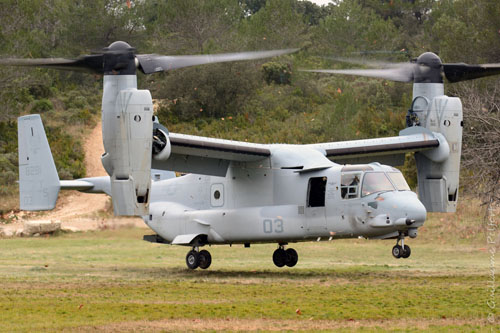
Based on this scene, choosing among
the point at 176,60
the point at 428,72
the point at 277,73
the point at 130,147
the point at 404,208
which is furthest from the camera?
the point at 277,73

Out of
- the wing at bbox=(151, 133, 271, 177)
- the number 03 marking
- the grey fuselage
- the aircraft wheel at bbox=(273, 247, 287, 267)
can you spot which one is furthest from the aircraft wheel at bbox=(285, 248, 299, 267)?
the wing at bbox=(151, 133, 271, 177)

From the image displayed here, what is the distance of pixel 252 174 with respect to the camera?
2189 centimetres

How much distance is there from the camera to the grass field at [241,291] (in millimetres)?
13227

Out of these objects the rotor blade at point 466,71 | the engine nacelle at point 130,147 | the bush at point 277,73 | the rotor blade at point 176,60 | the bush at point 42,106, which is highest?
the bush at point 277,73

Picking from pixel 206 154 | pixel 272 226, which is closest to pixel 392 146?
pixel 272 226

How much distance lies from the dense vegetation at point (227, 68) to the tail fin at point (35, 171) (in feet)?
78.6

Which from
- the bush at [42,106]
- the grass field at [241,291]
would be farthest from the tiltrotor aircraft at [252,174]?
the bush at [42,106]

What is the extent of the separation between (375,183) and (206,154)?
14.3 ft

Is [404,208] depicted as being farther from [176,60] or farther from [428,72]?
[176,60]

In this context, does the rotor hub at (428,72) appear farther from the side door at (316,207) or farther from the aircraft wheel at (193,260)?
the aircraft wheel at (193,260)

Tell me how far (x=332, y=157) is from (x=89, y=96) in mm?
41016

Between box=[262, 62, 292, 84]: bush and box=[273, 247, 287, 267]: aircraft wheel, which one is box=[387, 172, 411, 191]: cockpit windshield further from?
box=[262, 62, 292, 84]: bush

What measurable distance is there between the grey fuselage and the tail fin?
11.4ft

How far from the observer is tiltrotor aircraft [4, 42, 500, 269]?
18.8 metres
